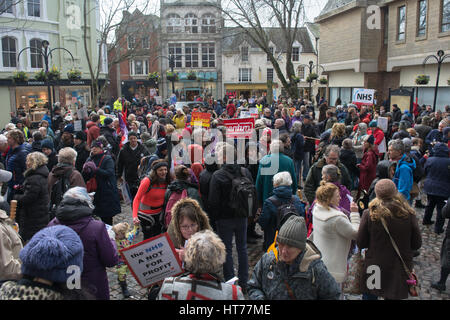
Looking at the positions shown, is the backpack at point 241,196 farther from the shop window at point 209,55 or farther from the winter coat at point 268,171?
the shop window at point 209,55

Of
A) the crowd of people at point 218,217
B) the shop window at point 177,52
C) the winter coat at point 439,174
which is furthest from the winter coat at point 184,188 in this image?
the shop window at point 177,52

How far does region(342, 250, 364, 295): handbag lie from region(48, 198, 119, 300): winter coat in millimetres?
2463

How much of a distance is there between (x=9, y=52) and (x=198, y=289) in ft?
106

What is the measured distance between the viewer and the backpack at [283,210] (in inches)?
194

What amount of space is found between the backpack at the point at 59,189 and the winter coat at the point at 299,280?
3.65m

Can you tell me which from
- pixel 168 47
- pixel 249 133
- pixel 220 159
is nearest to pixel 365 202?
pixel 220 159

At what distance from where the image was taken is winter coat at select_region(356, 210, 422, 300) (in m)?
3.96

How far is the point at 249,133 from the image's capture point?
28.4 feet

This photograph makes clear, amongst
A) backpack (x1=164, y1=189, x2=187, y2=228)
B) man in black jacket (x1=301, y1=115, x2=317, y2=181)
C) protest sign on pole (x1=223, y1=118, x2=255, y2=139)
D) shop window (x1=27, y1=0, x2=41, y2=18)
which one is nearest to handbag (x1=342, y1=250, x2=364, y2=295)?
backpack (x1=164, y1=189, x2=187, y2=228)

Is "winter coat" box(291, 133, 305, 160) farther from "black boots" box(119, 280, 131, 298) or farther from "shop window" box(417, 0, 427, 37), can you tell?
"shop window" box(417, 0, 427, 37)

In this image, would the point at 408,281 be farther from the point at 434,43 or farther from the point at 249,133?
the point at 434,43

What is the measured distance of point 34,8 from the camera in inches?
1198

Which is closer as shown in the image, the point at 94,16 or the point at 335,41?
the point at 335,41

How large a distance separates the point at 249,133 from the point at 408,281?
517 centimetres
